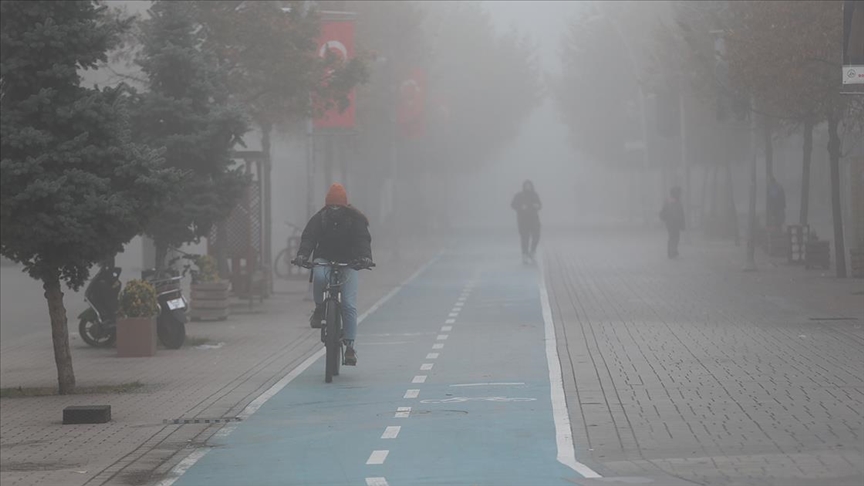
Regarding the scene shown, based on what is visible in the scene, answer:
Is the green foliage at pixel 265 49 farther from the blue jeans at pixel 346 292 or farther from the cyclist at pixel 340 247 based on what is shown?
the blue jeans at pixel 346 292

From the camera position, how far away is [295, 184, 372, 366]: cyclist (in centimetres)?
1625

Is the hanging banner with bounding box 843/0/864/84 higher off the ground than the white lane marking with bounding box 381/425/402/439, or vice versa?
the hanging banner with bounding box 843/0/864/84

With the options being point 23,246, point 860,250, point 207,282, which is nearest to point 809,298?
point 860,250

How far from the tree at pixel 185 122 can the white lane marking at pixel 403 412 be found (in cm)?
871

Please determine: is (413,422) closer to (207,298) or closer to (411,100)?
(207,298)

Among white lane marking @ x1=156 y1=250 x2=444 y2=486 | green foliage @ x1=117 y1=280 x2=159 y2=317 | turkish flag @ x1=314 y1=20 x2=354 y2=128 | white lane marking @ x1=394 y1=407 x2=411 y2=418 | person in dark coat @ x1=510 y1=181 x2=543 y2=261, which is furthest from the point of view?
person in dark coat @ x1=510 y1=181 x2=543 y2=261

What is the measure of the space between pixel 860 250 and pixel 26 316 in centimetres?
1447

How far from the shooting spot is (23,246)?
15.3 metres

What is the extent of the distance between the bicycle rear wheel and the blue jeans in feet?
0.65

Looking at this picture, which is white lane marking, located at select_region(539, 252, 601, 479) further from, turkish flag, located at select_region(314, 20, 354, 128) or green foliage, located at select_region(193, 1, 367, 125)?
turkish flag, located at select_region(314, 20, 354, 128)

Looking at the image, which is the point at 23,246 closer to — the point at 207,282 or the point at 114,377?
the point at 114,377

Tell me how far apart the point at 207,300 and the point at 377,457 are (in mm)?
13879

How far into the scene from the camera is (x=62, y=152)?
15289 mm

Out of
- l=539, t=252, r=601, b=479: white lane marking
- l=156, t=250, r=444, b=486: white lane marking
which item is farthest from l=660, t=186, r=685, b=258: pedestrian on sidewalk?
l=539, t=252, r=601, b=479: white lane marking
